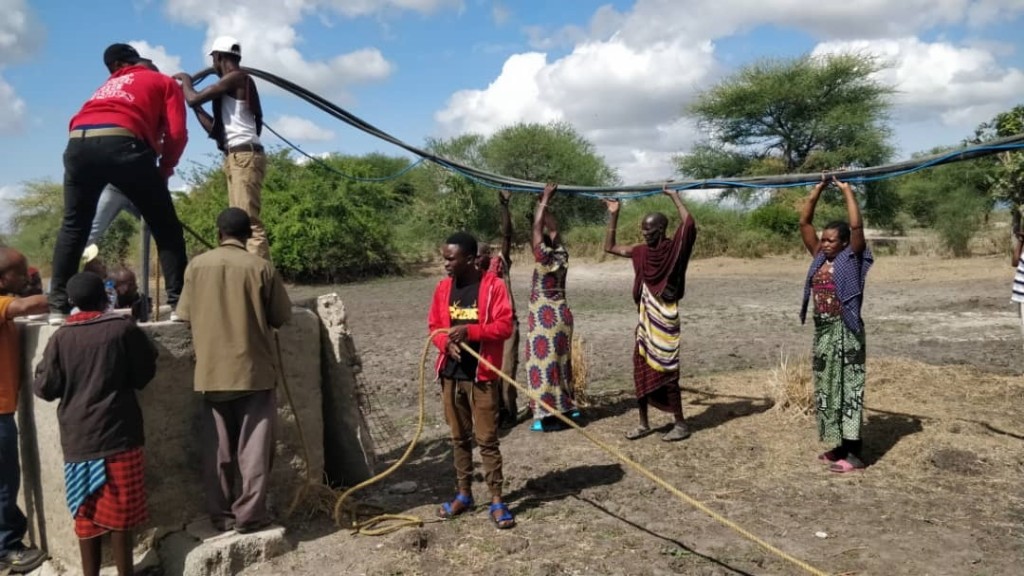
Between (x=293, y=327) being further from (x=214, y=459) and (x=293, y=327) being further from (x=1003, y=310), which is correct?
(x=1003, y=310)

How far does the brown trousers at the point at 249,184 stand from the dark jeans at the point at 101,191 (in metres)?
0.41

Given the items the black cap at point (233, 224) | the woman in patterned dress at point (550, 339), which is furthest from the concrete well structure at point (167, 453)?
the woman in patterned dress at point (550, 339)

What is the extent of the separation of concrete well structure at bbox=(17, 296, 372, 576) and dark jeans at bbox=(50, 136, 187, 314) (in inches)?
17.6

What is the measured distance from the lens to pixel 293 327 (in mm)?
4809

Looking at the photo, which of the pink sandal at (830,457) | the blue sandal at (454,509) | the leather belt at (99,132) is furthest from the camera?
the pink sandal at (830,457)

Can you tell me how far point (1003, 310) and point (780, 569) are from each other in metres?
11.2

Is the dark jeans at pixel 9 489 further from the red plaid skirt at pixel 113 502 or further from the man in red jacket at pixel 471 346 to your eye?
the man in red jacket at pixel 471 346

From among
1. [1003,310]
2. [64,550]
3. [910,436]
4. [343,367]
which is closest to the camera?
[64,550]

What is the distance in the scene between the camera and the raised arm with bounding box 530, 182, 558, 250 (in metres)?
5.77

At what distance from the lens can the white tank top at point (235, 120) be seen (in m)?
4.92

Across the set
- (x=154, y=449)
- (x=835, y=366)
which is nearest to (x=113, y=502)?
(x=154, y=449)

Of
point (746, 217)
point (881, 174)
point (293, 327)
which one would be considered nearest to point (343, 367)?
point (293, 327)

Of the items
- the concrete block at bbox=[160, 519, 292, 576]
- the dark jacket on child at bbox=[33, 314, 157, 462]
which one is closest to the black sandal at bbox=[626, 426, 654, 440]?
the concrete block at bbox=[160, 519, 292, 576]

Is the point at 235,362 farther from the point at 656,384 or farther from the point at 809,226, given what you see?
the point at 809,226
